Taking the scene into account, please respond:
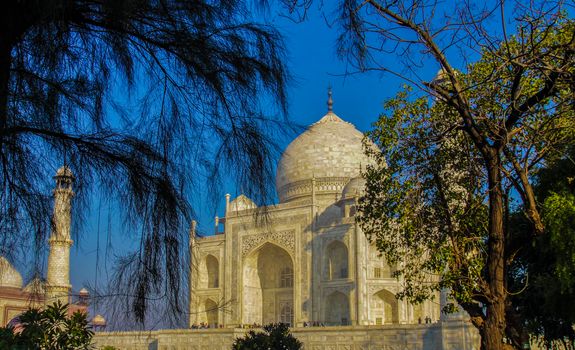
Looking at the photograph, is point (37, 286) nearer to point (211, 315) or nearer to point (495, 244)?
point (495, 244)

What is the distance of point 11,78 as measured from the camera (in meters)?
2.48

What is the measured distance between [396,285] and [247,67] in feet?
65.6

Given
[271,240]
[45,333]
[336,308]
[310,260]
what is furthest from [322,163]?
[45,333]

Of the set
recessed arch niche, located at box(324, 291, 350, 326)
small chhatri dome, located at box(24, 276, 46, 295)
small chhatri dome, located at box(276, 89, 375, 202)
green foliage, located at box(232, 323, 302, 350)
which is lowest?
green foliage, located at box(232, 323, 302, 350)

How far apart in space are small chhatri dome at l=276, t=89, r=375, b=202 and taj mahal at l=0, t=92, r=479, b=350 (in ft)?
0.15

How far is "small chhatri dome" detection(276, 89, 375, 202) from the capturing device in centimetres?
2728

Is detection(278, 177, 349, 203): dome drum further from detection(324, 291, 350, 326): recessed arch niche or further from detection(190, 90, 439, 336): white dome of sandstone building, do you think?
detection(324, 291, 350, 326): recessed arch niche

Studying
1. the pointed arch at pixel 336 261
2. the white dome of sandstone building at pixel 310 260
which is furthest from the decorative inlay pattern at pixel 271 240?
the pointed arch at pixel 336 261

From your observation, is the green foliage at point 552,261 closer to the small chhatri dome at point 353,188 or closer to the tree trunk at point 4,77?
the tree trunk at point 4,77

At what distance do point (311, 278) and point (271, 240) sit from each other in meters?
2.47

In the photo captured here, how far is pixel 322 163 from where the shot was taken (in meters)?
27.8

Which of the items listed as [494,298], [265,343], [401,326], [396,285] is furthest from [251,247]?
[494,298]

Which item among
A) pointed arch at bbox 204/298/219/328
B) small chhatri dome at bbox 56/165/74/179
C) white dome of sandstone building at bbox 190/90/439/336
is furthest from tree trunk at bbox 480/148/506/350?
pointed arch at bbox 204/298/219/328

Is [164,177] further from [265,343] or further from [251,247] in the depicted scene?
[251,247]
